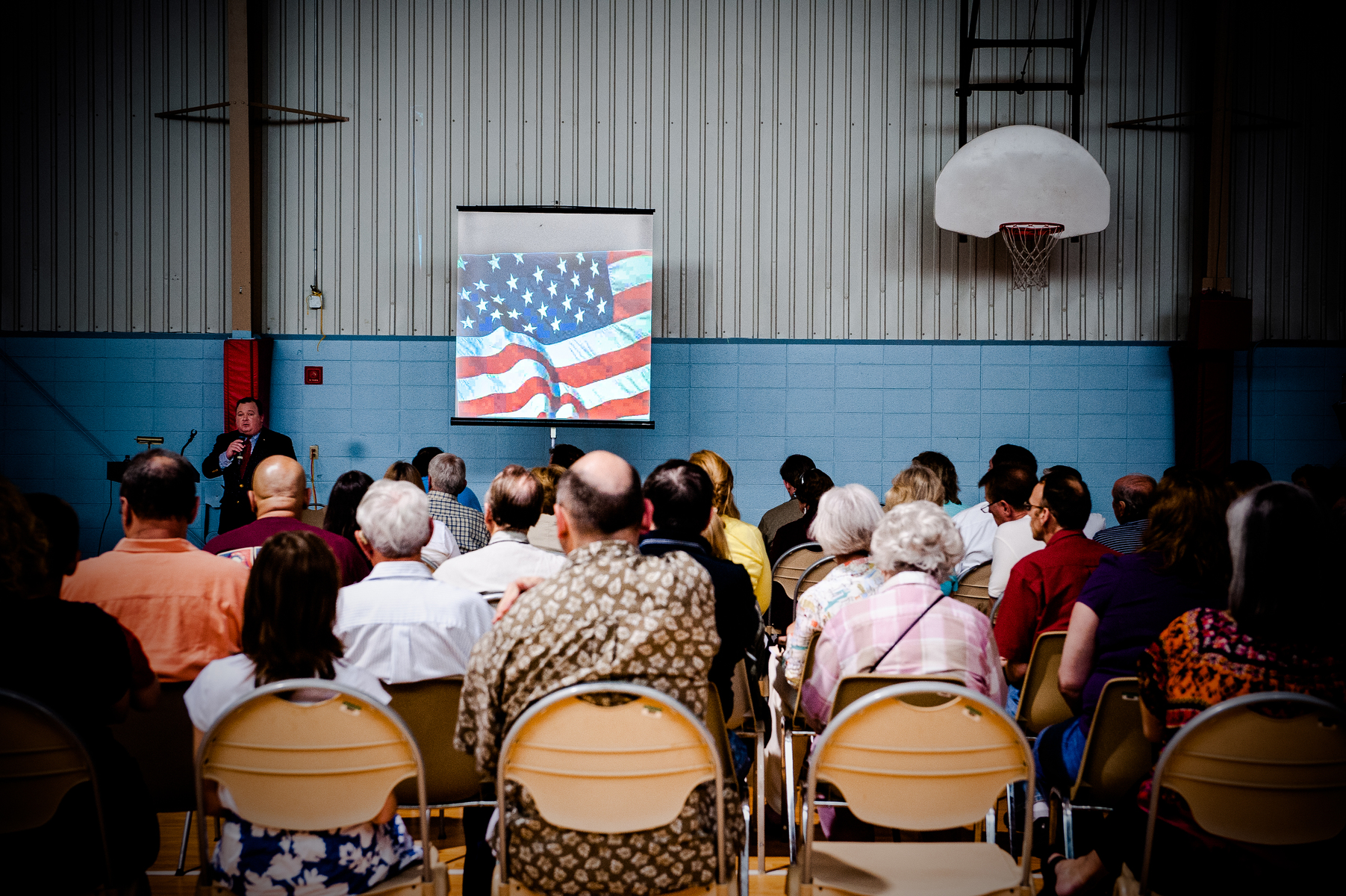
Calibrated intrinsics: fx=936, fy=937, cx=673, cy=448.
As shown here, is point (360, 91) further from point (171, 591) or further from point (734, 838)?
point (734, 838)

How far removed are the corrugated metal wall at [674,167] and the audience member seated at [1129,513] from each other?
393cm

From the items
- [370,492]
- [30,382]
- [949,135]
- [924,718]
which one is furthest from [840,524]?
[30,382]

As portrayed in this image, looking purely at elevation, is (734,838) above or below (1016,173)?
below

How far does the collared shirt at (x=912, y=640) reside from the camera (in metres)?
2.27

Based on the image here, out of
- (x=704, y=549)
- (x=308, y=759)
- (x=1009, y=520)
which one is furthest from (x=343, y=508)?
(x=1009, y=520)

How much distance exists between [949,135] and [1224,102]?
2.06 metres

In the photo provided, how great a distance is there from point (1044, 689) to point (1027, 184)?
4.67 meters

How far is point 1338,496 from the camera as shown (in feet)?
12.9

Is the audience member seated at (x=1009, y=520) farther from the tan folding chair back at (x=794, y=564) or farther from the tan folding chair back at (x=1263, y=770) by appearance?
A: the tan folding chair back at (x=1263, y=770)

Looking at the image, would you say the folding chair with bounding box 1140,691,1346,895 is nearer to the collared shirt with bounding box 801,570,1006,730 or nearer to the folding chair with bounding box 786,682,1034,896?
the folding chair with bounding box 786,682,1034,896

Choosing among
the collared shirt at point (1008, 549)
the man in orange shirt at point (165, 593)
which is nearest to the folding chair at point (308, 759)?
the man in orange shirt at point (165, 593)

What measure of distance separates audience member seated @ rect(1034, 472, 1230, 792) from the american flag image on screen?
4.87 m

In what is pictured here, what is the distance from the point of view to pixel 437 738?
2203 millimetres

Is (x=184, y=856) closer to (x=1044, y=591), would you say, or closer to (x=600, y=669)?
(x=600, y=669)
